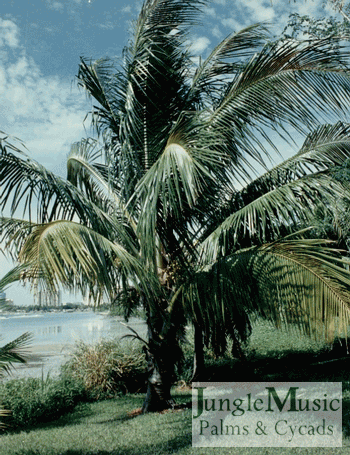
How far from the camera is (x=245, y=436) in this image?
602cm

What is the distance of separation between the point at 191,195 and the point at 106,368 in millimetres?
6869

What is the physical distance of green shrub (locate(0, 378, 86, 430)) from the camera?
8258 mm

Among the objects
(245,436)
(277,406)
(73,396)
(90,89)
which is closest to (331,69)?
(90,89)

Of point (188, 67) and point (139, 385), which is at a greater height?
point (188, 67)

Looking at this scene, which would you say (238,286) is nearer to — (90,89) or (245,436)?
(245,436)

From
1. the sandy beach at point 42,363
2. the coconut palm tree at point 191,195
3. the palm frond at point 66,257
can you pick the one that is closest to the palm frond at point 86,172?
the coconut palm tree at point 191,195

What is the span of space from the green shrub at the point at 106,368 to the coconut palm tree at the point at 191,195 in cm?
332

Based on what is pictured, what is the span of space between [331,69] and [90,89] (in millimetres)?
3705

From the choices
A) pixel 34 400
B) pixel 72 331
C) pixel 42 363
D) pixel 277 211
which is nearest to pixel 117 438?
pixel 34 400

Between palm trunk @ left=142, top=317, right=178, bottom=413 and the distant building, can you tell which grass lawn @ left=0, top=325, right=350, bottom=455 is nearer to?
palm trunk @ left=142, top=317, right=178, bottom=413

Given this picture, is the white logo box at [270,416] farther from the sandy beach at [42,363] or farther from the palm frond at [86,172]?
the sandy beach at [42,363]

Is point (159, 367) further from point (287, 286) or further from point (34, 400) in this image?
point (287, 286)

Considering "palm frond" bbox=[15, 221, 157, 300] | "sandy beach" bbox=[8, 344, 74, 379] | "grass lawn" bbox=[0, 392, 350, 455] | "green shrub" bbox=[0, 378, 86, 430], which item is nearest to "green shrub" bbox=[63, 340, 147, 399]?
"green shrub" bbox=[0, 378, 86, 430]

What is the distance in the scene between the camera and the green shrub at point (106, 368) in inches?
425
